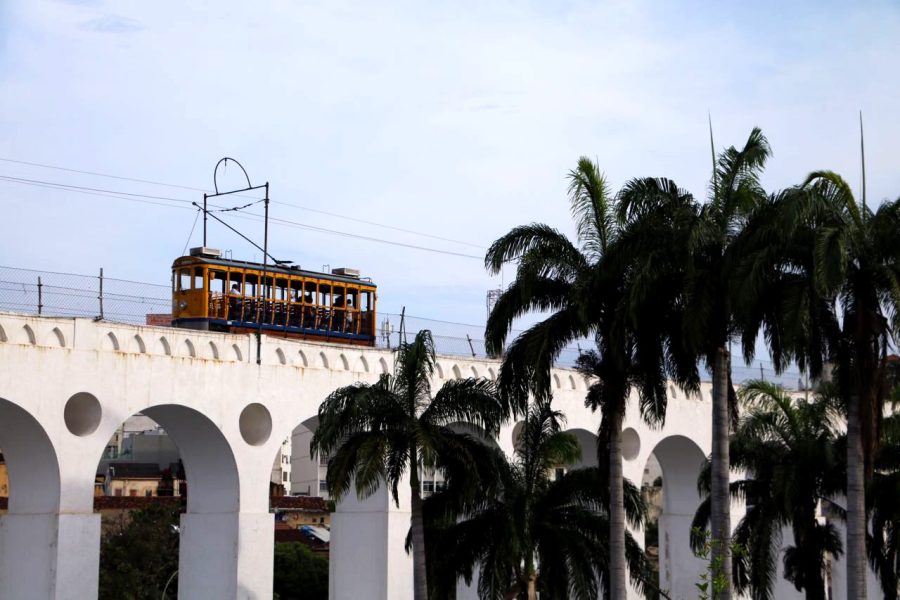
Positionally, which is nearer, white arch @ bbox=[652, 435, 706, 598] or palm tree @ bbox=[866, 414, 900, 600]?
palm tree @ bbox=[866, 414, 900, 600]

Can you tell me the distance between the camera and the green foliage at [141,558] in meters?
56.4

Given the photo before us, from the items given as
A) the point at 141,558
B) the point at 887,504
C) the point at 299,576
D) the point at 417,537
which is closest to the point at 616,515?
the point at 417,537

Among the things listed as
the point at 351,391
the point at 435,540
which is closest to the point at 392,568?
the point at 435,540

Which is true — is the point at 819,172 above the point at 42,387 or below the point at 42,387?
above

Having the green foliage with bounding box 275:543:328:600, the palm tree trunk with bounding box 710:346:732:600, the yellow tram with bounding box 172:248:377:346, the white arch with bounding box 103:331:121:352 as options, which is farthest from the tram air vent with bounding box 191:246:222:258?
the green foliage with bounding box 275:543:328:600

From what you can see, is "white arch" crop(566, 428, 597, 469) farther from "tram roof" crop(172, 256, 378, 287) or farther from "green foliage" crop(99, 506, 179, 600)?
"green foliage" crop(99, 506, 179, 600)

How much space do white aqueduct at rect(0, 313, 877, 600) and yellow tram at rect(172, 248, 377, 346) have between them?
17.0 ft

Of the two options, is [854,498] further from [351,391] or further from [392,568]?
[392,568]

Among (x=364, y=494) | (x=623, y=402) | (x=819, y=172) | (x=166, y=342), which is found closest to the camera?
(x=819, y=172)

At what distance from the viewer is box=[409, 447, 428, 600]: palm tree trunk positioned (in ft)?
86.2

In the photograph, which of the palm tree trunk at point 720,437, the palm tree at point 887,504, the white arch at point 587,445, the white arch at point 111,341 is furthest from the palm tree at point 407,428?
the white arch at point 587,445

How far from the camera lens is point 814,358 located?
24.7 m

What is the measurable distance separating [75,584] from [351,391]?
22.9 feet

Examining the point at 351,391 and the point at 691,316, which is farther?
the point at 351,391
